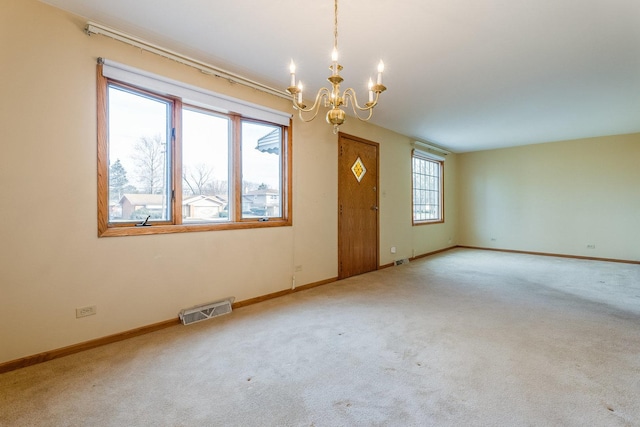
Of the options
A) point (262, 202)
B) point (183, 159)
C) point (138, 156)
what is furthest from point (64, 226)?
point (262, 202)

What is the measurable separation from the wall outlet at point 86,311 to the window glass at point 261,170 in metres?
1.62

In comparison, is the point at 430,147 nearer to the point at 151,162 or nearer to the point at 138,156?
the point at 151,162

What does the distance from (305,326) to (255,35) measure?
8.71 ft

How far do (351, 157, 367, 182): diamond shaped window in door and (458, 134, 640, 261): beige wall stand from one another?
4.32 metres

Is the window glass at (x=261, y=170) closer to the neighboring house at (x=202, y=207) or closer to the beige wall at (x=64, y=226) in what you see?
the neighboring house at (x=202, y=207)

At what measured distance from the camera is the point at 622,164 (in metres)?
5.87

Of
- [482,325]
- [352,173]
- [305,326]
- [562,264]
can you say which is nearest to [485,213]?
[562,264]

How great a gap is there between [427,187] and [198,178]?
5.57 metres

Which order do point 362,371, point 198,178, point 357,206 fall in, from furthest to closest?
1. point 357,206
2. point 198,178
3. point 362,371

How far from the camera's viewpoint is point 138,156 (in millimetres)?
2701

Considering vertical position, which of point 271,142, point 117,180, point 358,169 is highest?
point 271,142

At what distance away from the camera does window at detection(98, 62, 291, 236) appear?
2.54 m

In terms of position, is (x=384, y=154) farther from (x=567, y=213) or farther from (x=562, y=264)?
(x=567, y=213)

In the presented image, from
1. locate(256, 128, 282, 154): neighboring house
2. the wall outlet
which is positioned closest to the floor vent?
the wall outlet
